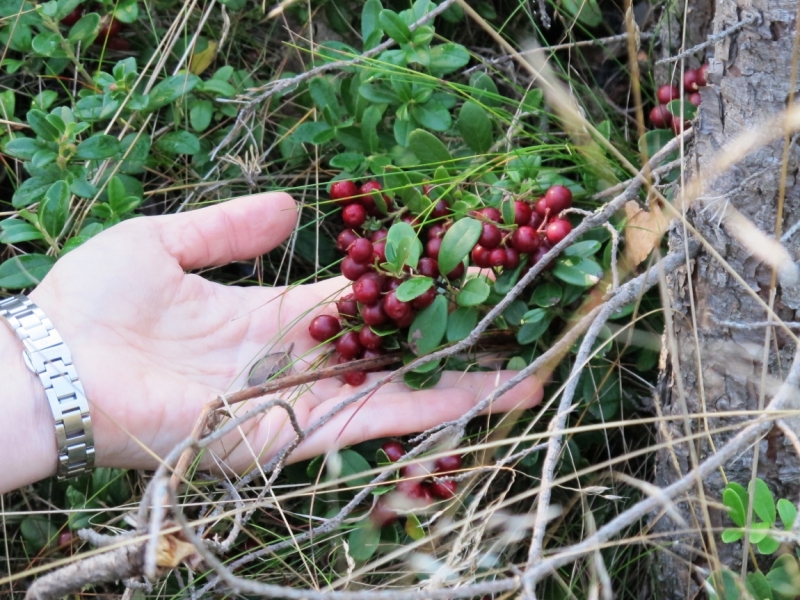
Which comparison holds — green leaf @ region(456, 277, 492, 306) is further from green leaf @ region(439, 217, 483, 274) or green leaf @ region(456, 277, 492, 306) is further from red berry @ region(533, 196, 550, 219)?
red berry @ region(533, 196, 550, 219)

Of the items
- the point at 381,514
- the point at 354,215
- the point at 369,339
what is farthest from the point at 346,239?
the point at 381,514

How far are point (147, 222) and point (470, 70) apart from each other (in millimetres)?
1109

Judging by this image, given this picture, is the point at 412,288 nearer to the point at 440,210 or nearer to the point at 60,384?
the point at 440,210

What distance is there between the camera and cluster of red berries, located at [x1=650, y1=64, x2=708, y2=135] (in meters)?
2.00

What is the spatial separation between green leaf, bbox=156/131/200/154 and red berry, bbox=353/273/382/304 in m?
0.85

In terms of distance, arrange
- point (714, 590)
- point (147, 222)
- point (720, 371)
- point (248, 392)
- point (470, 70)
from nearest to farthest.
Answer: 1. point (714, 590)
2. point (720, 371)
3. point (248, 392)
4. point (147, 222)
5. point (470, 70)

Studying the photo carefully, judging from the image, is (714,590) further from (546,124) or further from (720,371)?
(546,124)

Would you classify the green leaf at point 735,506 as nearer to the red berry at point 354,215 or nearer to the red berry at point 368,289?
the red berry at point 368,289

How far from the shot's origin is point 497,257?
1848mm

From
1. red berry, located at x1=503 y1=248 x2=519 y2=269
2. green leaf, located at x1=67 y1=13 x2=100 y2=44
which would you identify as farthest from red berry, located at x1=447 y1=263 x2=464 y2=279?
green leaf, located at x1=67 y1=13 x2=100 y2=44

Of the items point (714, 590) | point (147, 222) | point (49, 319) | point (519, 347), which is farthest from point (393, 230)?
point (714, 590)

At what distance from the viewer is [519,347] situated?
205cm

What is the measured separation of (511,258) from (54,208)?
1.27 meters

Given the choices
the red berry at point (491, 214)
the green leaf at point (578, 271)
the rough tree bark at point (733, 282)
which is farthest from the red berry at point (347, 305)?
the rough tree bark at point (733, 282)
